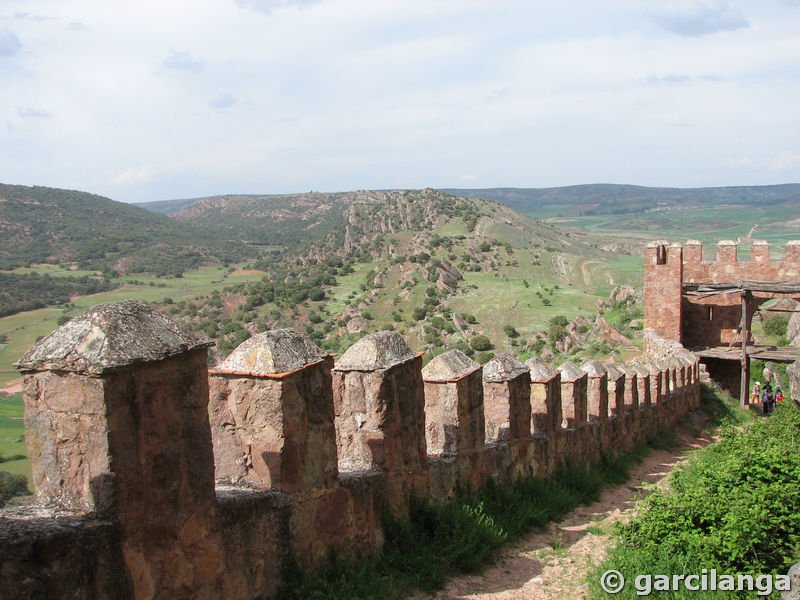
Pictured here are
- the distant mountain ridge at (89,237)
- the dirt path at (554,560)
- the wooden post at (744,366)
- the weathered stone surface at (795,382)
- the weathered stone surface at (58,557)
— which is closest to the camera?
the weathered stone surface at (58,557)

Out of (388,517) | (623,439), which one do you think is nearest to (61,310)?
(623,439)

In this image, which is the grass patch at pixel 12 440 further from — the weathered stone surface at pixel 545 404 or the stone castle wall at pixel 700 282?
the stone castle wall at pixel 700 282

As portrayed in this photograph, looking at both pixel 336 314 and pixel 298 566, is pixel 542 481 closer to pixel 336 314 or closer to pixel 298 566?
pixel 298 566

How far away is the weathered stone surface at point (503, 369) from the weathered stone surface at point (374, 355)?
2107mm

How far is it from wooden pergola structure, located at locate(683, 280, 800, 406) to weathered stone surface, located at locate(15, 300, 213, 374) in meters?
18.2

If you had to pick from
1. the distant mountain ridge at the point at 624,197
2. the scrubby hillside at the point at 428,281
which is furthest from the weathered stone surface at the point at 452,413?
the distant mountain ridge at the point at 624,197

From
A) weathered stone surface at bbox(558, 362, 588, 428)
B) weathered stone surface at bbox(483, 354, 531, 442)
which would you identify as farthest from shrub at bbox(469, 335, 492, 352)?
weathered stone surface at bbox(483, 354, 531, 442)

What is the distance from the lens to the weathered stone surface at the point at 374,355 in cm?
533

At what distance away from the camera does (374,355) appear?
211 inches

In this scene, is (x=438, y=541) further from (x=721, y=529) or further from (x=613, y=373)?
(x=613, y=373)

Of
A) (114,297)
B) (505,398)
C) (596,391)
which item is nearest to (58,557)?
(505,398)

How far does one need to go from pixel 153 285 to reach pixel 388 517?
6127 centimetres

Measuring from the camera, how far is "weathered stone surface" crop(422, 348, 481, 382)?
639 cm

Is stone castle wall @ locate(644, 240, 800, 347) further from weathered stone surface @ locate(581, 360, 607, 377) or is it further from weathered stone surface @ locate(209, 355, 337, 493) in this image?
weathered stone surface @ locate(209, 355, 337, 493)
